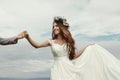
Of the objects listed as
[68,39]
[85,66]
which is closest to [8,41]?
[68,39]

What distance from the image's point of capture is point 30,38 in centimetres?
2902

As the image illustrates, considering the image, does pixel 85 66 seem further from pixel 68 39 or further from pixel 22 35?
pixel 22 35

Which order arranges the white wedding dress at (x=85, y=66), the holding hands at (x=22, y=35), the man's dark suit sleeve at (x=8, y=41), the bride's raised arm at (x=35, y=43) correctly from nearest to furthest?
the man's dark suit sleeve at (x=8, y=41)
the holding hands at (x=22, y=35)
the bride's raised arm at (x=35, y=43)
the white wedding dress at (x=85, y=66)

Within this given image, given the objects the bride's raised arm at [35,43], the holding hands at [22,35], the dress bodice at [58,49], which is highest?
the holding hands at [22,35]

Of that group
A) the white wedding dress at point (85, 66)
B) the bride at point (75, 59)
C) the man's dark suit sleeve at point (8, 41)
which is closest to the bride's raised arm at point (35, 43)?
the bride at point (75, 59)

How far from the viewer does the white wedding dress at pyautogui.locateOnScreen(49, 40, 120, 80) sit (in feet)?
95.4

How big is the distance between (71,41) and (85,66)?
2.85 ft

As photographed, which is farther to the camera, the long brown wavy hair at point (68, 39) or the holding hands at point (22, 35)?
the long brown wavy hair at point (68, 39)

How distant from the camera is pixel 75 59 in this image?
29312 millimetres

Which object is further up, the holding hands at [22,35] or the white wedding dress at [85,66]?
→ the holding hands at [22,35]

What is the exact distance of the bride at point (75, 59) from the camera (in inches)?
1145

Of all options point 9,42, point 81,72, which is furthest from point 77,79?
point 9,42

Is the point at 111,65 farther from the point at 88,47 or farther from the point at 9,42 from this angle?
the point at 9,42

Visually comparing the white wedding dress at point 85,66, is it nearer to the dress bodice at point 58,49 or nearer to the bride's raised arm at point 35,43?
the dress bodice at point 58,49
